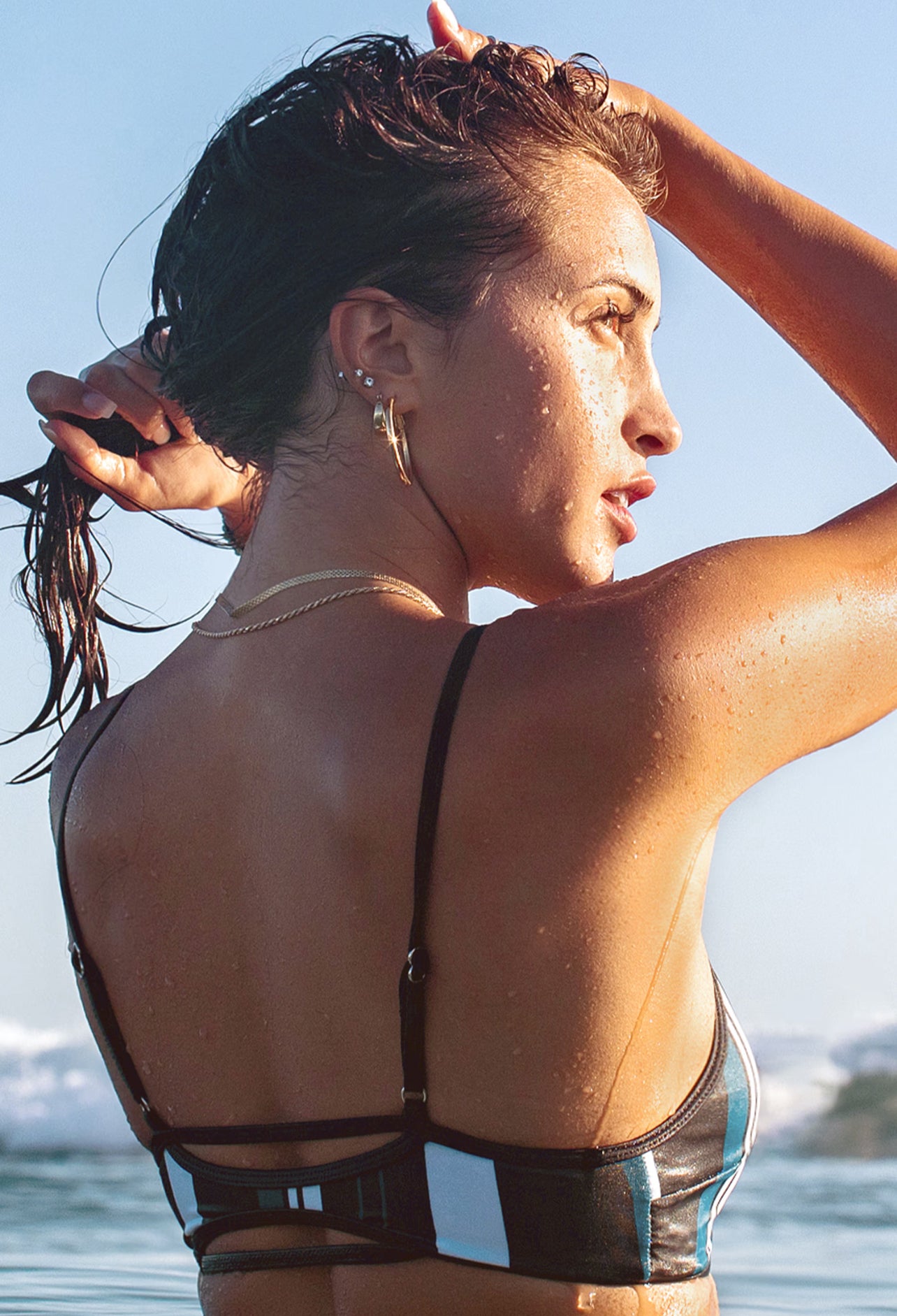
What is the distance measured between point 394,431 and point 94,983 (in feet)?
2.48

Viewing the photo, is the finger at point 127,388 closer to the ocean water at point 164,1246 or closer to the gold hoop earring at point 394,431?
the gold hoop earring at point 394,431

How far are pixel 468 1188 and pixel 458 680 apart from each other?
51 centimetres

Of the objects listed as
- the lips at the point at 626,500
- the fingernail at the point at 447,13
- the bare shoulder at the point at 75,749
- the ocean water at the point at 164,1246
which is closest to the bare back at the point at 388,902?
the bare shoulder at the point at 75,749

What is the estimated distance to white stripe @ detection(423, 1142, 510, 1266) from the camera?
1368 mm

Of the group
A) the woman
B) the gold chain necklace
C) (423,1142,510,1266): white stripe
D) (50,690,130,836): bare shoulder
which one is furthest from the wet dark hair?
(423,1142,510,1266): white stripe

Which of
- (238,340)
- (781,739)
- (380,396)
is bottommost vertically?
(781,739)

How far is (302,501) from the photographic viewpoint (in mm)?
1629

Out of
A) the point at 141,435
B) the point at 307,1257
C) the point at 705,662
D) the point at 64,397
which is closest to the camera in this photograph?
the point at 705,662

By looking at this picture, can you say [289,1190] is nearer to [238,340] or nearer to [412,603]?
[412,603]

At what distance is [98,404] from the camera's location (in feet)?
6.17

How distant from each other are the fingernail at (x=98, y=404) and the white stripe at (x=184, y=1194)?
972 mm

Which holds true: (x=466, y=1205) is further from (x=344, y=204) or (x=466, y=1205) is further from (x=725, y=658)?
(x=344, y=204)

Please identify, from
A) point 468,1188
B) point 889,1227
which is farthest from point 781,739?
point 889,1227

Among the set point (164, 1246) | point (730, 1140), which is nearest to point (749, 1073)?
point (730, 1140)
